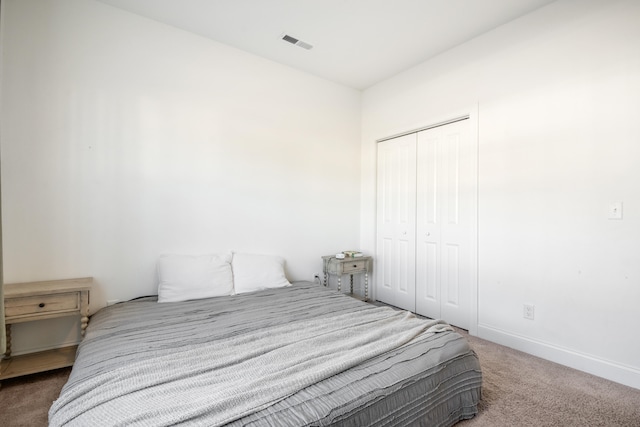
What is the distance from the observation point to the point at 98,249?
2256 millimetres

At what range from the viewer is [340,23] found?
8.13 feet

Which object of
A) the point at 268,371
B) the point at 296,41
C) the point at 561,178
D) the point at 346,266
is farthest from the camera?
the point at 346,266

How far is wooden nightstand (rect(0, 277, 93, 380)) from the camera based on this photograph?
5.82ft

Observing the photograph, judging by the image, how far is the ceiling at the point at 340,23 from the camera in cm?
226

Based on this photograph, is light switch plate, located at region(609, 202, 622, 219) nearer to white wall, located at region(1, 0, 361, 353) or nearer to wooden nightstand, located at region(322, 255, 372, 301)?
wooden nightstand, located at region(322, 255, 372, 301)

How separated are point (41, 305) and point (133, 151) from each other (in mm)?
1258

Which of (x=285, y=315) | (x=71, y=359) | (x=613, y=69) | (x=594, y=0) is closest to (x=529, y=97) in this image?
(x=613, y=69)

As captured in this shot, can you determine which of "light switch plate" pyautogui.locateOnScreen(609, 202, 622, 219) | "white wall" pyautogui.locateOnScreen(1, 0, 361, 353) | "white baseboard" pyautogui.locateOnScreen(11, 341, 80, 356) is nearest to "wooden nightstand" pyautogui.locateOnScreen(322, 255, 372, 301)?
"white wall" pyautogui.locateOnScreen(1, 0, 361, 353)

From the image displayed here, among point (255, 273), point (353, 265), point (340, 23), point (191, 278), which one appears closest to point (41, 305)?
point (191, 278)

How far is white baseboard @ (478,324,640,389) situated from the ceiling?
265 cm

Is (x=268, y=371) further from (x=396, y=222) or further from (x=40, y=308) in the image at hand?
(x=396, y=222)

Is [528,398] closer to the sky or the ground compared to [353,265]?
closer to the ground

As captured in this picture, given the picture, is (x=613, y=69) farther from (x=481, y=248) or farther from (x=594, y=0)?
(x=481, y=248)

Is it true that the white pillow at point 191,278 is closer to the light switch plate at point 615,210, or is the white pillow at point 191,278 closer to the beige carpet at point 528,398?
the beige carpet at point 528,398
